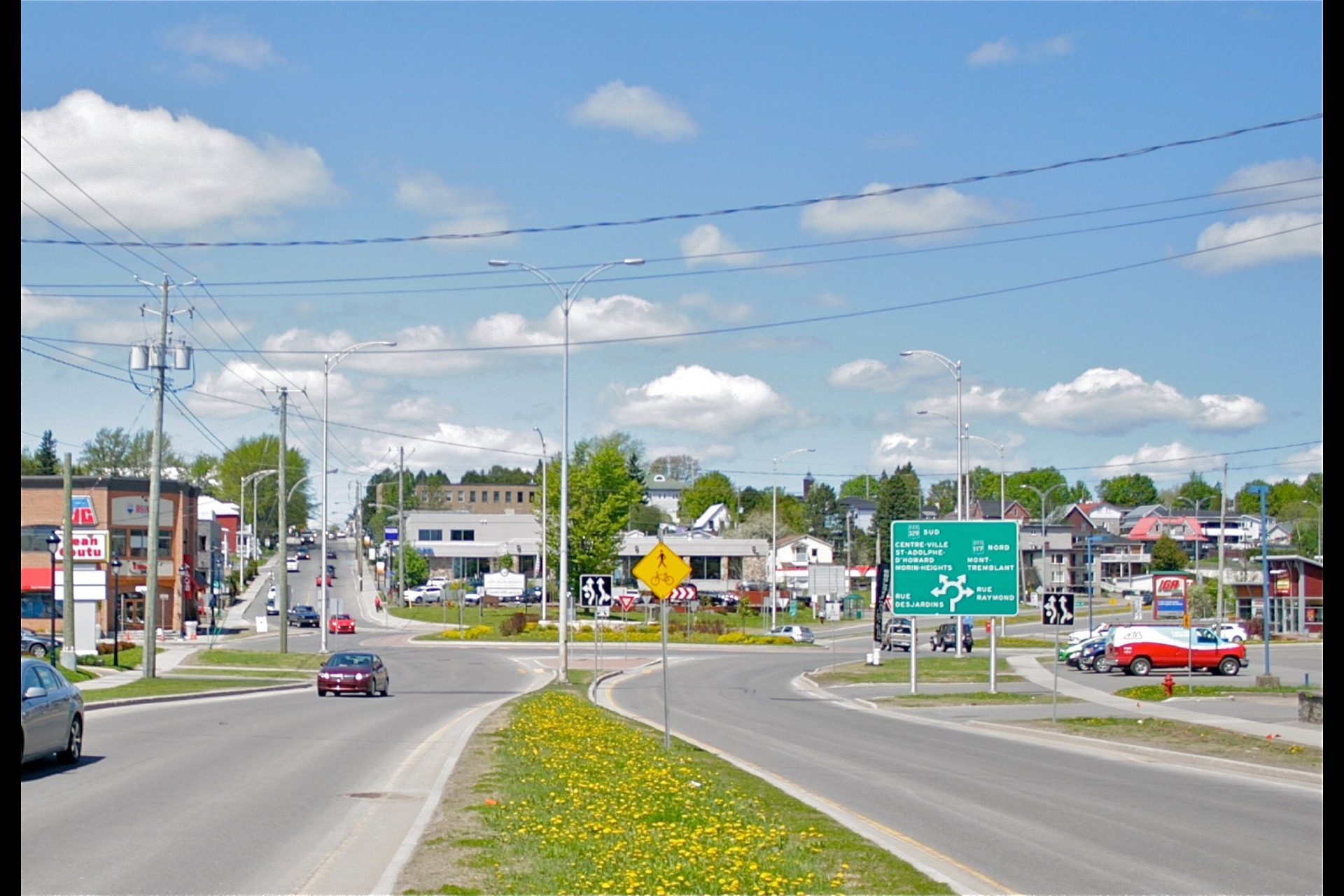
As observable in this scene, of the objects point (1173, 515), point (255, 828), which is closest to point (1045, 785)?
point (255, 828)

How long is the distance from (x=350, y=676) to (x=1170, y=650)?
107 ft

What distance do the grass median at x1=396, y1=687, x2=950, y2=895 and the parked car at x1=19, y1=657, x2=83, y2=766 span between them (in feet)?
17.5

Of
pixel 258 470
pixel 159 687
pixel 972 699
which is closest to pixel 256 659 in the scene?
pixel 159 687

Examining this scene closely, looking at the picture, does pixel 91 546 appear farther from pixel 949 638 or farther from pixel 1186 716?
pixel 1186 716

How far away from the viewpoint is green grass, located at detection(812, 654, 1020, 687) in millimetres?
51594

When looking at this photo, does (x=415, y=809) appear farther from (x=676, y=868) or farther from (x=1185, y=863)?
(x=1185, y=863)

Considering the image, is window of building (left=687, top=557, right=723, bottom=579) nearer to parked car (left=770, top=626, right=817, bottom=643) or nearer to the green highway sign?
parked car (left=770, top=626, right=817, bottom=643)

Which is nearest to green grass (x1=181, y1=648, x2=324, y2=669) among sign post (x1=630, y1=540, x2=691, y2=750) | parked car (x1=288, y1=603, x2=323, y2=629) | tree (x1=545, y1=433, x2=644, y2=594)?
sign post (x1=630, y1=540, x2=691, y2=750)

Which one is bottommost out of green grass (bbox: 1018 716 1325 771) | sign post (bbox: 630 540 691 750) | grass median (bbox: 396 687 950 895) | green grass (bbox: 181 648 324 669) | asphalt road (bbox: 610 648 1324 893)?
green grass (bbox: 181 648 324 669)

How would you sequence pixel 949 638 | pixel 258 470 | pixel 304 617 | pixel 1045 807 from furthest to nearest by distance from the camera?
pixel 258 470, pixel 304 617, pixel 949 638, pixel 1045 807

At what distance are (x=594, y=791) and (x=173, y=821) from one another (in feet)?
14.3

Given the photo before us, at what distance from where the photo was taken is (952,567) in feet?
134

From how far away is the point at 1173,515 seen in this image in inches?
7387
